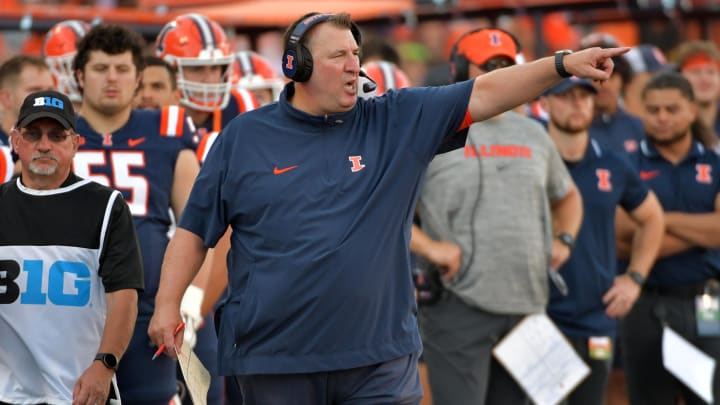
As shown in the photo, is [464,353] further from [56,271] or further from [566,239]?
[56,271]

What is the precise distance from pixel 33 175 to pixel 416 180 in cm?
137

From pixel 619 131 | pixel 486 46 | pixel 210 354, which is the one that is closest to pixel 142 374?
pixel 210 354

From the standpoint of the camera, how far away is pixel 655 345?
25.1 feet

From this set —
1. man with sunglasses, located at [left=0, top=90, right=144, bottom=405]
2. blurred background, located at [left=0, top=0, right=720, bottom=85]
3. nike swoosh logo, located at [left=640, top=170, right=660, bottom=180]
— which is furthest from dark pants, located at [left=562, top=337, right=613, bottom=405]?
blurred background, located at [left=0, top=0, right=720, bottom=85]

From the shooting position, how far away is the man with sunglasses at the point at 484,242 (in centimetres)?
647

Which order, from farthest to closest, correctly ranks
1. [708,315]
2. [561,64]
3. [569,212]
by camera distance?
[708,315]
[569,212]
[561,64]

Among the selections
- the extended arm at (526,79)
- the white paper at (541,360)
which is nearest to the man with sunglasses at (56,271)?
the extended arm at (526,79)

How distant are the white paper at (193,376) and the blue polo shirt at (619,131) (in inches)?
183

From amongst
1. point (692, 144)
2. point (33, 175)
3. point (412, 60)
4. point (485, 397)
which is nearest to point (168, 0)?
point (412, 60)

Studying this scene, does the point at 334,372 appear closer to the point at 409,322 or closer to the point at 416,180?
the point at 409,322

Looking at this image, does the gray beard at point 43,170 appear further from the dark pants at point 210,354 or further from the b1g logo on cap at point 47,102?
the dark pants at point 210,354

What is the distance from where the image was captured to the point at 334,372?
466 cm

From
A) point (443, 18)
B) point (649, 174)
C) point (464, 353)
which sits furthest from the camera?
point (443, 18)

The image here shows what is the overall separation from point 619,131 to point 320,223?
16.3ft
